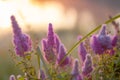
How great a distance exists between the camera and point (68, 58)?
2172mm

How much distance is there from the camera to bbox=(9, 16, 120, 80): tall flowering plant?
198cm

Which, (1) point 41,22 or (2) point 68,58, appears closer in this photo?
(2) point 68,58

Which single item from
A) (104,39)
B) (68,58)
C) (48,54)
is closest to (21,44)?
(48,54)

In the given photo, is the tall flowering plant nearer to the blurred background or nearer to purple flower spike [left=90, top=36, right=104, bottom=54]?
purple flower spike [left=90, top=36, right=104, bottom=54]

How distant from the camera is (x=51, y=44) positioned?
2.12 metres

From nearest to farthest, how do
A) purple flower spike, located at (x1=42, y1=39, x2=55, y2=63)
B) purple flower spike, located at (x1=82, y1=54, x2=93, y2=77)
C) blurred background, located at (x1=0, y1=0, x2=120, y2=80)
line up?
purple flower spike, located at (x1=82, y1=54, x2=93, y2=77) → purple flower spike, located at (x1=42, y1=39, x2=55, y2=63) → blurred background, located at (x1=0, y1=0, x2=120, y2=80)

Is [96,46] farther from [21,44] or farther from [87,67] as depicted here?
[21,44]

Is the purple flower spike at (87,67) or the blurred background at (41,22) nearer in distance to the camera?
the purple flower spike at (87,67)

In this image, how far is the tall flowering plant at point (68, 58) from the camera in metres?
1.98

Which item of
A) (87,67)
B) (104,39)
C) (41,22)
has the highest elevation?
(41,22)

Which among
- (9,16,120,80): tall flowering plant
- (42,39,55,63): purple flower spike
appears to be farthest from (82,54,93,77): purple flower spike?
(42,39,55,63): purple flower spike

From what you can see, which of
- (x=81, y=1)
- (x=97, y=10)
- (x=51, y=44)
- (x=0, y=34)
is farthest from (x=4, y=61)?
(x=81, y=1)

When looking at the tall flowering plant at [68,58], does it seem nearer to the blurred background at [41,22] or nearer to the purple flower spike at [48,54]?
the purple flower spike at [48,54]

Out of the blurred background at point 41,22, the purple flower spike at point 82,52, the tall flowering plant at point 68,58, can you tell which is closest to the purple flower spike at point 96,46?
the tall flowering plant at point 68,58
